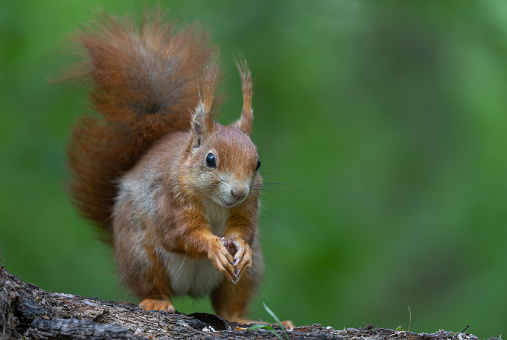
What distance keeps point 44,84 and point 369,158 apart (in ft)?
8.06

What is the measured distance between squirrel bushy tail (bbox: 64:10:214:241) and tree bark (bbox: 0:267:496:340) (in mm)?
1281

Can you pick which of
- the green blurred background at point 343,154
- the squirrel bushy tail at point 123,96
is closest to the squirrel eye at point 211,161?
the squirrel bushy tail at point 123,96

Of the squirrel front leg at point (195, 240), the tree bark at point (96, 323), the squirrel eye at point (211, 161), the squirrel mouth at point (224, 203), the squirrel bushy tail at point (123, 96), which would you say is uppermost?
the squirrel bushy tail at point (123, 96)

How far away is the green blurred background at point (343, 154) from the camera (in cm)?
370

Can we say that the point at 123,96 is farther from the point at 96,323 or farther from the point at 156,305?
the point at 96,323

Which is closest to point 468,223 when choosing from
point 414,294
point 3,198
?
point 414,294

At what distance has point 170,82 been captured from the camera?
3477 millimetres

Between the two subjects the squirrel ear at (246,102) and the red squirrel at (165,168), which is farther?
the squirrel ear at (246,102)

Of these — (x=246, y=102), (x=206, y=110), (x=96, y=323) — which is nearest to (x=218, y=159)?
(x=206, y=110)

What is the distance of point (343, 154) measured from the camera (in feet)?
15.3

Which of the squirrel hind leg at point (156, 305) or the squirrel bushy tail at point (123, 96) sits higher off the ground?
the squirrel bushy tail at point (123, 96)

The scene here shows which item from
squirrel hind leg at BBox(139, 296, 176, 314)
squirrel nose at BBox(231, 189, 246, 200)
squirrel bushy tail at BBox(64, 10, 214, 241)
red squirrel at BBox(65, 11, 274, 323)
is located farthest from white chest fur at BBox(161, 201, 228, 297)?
squirrel bushy tail at BBox(64, 10, 214, 241)

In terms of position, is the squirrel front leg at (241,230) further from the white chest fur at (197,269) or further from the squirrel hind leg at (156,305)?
the squirrel hind leg at (156,305)

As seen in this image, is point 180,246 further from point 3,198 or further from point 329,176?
point 329,176
